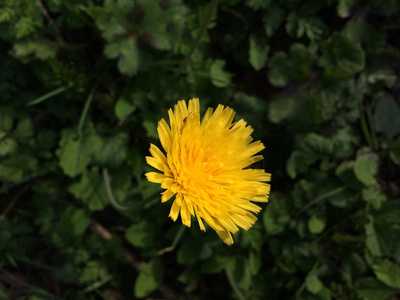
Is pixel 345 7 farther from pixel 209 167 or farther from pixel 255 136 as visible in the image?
pixel 209 167

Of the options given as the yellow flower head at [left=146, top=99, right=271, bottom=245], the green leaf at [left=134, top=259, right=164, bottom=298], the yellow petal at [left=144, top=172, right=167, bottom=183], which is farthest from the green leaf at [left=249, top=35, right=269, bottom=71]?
the green leaf at [left=134, top=259, right=164, bottom=298]

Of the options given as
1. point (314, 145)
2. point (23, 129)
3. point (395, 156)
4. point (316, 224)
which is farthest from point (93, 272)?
point (395, 156)

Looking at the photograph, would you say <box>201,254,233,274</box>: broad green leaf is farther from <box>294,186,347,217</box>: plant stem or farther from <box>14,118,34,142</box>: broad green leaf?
<box>14,118,34,142</box>: broad green leaf

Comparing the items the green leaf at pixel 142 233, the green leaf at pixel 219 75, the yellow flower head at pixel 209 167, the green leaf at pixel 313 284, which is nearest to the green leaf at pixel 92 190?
the green leaf at pixel 142 233

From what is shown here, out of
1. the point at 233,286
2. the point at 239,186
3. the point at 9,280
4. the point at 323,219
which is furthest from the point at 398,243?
the point at 9,280

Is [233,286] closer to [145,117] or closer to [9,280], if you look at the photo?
[145,117]
